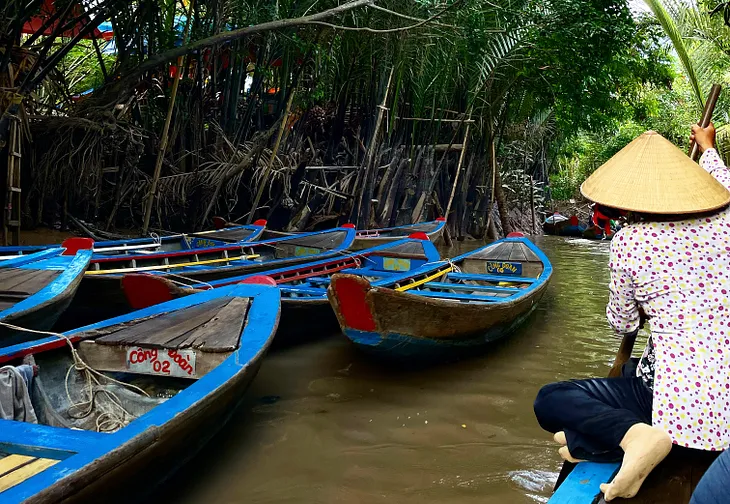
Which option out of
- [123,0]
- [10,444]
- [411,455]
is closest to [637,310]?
[411,455]

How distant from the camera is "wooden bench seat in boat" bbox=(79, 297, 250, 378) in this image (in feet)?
10.1

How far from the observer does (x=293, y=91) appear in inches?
351

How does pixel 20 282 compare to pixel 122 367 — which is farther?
pixel 20 282

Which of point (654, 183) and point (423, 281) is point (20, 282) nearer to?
point (423, 281)

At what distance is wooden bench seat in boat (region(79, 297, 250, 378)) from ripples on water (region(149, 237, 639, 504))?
1.68ft

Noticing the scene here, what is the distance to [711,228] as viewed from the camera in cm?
174

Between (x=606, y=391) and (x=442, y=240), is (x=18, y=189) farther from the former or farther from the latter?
(x=442, y=240)

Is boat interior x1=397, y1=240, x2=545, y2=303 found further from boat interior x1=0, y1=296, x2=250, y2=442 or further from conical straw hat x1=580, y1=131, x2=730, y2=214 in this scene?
conical straw hat x1=580, y1=131, x2=730, y2=214

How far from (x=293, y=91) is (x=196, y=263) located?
3842 mm

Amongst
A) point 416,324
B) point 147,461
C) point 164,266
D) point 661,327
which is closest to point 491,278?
point 416,324

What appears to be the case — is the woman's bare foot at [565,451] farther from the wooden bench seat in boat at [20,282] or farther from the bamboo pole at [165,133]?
the bamboo pole at [165,133]

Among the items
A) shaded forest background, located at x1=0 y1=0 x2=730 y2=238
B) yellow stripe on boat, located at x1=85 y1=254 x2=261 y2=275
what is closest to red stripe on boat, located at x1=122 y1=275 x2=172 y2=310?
yellow stripe on boat, located at x1=85 y1=254 x2=261 y2=275

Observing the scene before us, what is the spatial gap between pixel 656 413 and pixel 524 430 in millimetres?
1870

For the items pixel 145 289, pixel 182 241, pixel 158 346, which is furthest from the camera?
pixel 182 241
